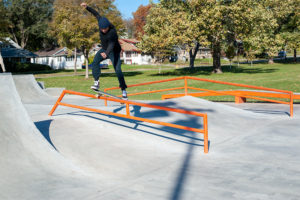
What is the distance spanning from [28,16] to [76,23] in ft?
141

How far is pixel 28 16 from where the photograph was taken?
6912 cm

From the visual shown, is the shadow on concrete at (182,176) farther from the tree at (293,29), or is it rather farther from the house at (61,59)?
the house at (61,59)

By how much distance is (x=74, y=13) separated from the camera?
33.1 meters

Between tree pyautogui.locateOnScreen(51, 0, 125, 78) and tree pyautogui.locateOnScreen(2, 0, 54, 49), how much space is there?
38753mm

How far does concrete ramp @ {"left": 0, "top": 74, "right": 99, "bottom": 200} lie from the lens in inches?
152

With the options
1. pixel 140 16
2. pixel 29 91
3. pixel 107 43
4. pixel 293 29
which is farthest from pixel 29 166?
pixel 140 16

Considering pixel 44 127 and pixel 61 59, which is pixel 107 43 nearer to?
pixel 44 127

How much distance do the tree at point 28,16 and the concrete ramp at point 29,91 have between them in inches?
2316

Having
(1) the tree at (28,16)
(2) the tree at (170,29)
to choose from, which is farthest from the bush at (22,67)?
(2) the tree at (170,29)

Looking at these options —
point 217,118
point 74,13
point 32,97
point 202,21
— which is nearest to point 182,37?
point 202,21

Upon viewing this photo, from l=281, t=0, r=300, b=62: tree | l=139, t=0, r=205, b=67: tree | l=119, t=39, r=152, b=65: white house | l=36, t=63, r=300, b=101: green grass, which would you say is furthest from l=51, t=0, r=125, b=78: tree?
l=119, t=39, r=152, b=65: white house

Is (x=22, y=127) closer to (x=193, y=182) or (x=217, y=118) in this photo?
(x=193, y=182)

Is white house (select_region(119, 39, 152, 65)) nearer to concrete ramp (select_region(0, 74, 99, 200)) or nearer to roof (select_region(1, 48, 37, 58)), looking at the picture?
roof (select_region(1, 48, 37, 58))

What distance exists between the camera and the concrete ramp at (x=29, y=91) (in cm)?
1428
